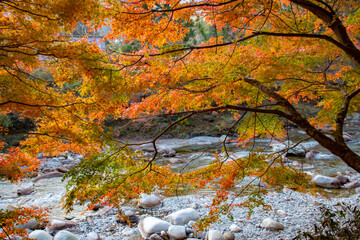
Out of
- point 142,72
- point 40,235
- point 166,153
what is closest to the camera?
point 142,72

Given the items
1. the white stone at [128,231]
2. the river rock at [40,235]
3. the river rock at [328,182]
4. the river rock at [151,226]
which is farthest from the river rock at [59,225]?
the river rock at [328,182]

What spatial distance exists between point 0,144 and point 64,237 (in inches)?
78.2

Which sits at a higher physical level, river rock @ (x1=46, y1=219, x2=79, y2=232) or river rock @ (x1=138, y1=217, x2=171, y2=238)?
river rock @ (x1=46, y1=219, x2=79, y2=232)

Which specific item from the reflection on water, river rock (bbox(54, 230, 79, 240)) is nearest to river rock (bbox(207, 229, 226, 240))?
the reflection on water

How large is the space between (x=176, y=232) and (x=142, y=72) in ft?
9.91

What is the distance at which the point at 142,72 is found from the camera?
→ 11.7ft

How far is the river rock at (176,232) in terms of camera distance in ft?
14.4

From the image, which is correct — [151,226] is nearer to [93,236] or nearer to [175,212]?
[175,212]

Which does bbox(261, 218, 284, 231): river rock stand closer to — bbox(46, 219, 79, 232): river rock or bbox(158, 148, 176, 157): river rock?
bbox(46, 219, 79, 232): river rock

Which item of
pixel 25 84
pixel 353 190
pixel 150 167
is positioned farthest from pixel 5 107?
pixel 353 190

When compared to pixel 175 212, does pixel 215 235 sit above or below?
below

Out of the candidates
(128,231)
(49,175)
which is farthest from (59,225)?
(49,175)

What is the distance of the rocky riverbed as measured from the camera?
4.48 metres

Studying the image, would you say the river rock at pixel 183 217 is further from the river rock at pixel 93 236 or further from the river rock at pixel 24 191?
the river rock at pixel 24 191
